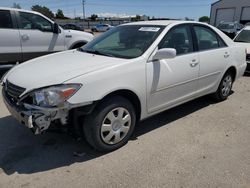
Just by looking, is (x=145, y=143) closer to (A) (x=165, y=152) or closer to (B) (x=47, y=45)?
(A) (x=165, y=152)

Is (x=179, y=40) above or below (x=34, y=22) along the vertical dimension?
below

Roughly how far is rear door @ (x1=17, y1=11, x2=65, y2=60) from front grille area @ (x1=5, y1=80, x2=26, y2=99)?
4168 millimetres

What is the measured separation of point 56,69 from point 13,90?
552mm

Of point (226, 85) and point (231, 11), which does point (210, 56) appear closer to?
point (226, 85)

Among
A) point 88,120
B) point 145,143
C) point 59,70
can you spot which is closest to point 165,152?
point 145,143

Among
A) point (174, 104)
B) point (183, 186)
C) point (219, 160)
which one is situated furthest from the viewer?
point (174, 104)

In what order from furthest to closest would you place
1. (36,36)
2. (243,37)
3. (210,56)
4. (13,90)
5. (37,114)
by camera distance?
(243,37) < (36,36) < (210,56) < (13,90) < (37,114)

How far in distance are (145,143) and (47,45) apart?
510cm

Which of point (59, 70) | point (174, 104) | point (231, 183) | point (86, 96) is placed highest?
point (59, 70)

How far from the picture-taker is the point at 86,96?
9.19 ft

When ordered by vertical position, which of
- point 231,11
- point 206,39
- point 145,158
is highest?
point 231,11

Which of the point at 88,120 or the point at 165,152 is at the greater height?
the point at 88,120

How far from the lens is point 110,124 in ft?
10.3

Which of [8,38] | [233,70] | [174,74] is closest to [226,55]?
[233,70]
